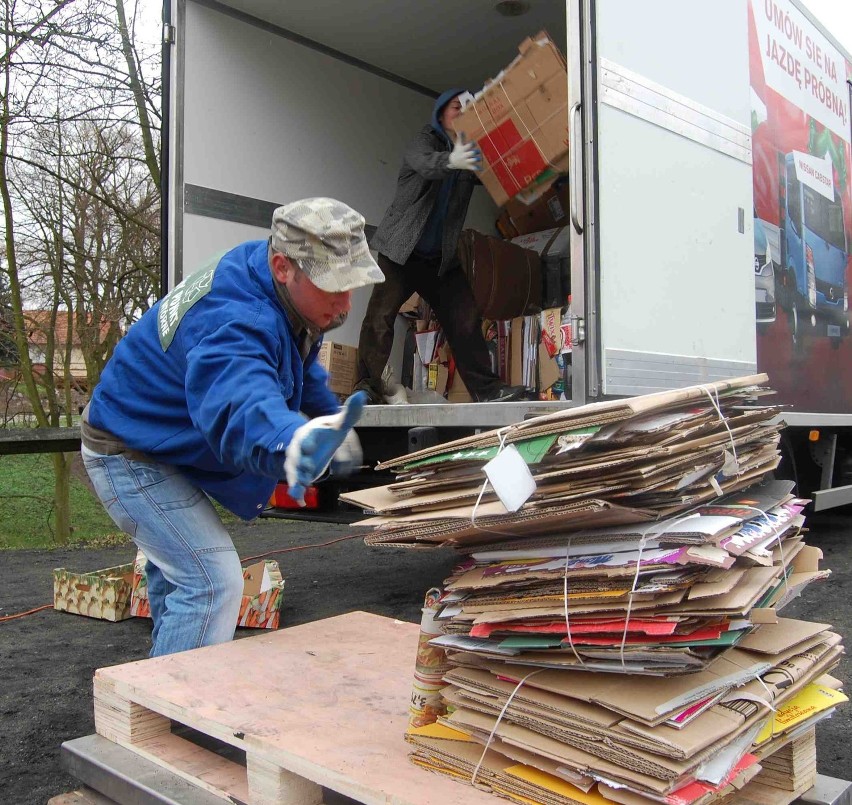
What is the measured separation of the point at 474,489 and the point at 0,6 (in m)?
9.30

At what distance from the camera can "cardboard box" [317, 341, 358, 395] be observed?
16.8 feet

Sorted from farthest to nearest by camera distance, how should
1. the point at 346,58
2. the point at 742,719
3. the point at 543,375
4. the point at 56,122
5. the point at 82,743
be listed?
the point at 56,122, the point at 346,58, the point at 543,375, the point at 82,743, the point at 742,719

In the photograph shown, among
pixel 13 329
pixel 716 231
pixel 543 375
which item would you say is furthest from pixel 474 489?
pixel 13 329

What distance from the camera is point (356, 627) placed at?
2.87 metres

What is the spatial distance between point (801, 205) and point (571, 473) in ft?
14.5

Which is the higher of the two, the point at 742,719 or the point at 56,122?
the point at 56,122

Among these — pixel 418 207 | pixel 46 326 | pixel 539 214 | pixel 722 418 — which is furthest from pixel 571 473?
pixel 46 326

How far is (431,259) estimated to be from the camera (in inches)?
216

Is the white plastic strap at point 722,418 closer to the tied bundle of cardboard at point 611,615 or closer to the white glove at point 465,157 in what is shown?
the tied bundle of cardboard at point 611,615

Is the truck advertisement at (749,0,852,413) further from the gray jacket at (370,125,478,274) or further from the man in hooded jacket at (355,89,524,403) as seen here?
the gray jacket at (370,125,478,274)

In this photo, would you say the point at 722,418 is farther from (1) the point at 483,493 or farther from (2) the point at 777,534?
(1) the point at 483,493

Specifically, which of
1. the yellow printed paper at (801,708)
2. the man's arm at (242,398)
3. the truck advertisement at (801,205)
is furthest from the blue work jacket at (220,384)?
the truck advertisement at (801,205)

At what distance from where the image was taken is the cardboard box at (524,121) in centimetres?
465

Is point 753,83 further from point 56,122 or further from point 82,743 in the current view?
point 56,122
